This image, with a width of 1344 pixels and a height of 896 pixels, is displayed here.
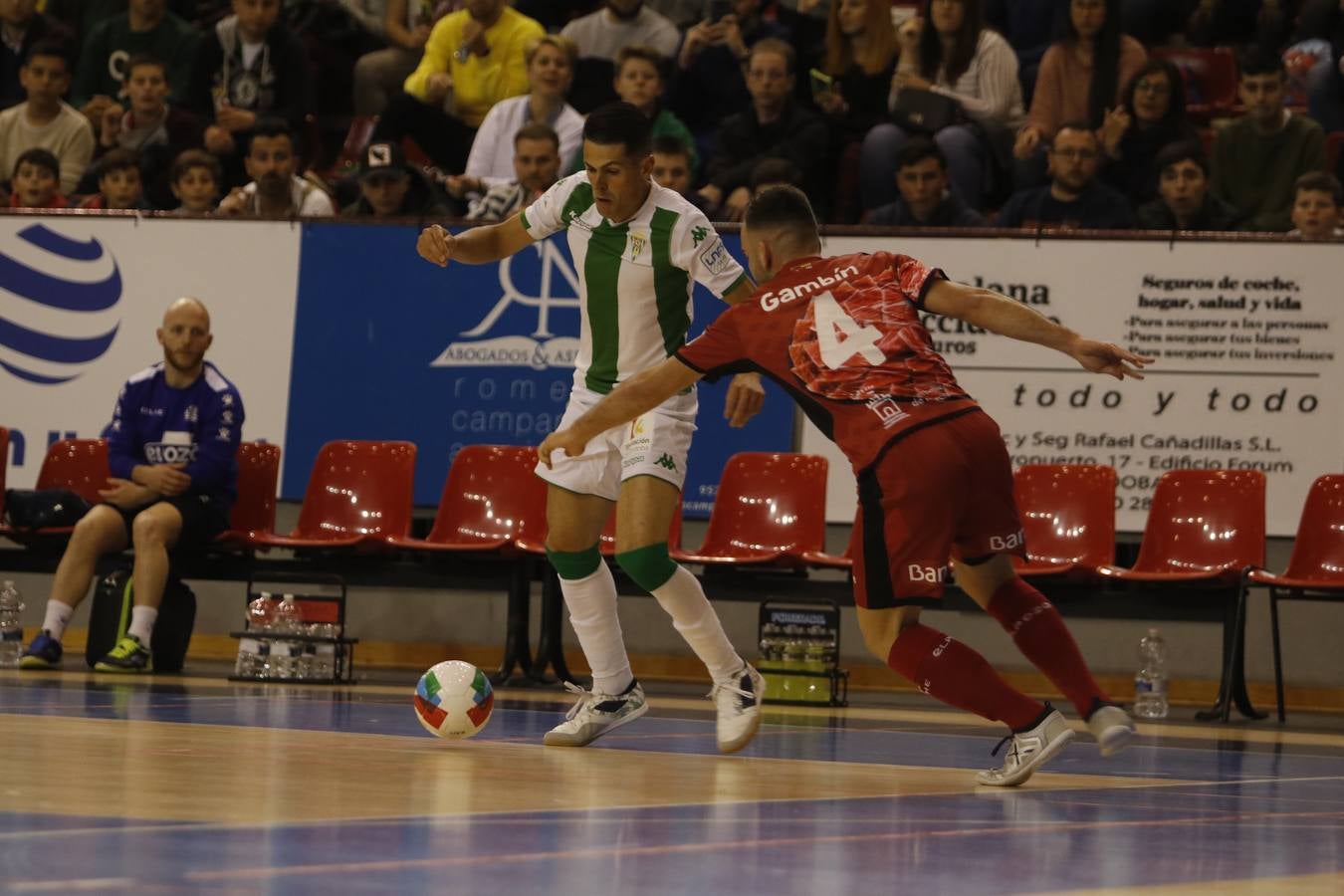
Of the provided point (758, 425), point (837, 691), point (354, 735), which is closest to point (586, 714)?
point (354, 735)

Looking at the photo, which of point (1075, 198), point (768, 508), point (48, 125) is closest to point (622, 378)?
point (768, 508)

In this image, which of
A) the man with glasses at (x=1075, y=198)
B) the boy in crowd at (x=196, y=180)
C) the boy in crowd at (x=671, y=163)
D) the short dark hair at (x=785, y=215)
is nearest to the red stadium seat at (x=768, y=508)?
the boy in crowd at (x=671, y=163)

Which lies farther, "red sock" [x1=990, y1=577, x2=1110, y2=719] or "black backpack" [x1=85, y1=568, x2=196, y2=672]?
"black backpack" [x1=85, y1=568, x2=196, y2=672]

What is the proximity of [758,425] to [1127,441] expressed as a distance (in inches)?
79.9

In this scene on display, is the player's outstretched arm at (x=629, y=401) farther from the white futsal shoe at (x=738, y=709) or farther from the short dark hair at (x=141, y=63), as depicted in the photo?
the short dark hair at (x=141, y=63)

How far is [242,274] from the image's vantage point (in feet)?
39.5

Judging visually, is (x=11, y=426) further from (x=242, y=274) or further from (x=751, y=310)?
(x=751, y=310)

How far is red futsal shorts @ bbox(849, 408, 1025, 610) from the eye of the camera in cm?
553

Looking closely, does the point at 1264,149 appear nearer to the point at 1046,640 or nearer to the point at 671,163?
the point at 671,163

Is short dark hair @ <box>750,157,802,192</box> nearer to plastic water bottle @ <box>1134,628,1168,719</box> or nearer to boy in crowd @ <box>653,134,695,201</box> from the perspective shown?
boy in crowd @ <box>653,134,695,201</box>

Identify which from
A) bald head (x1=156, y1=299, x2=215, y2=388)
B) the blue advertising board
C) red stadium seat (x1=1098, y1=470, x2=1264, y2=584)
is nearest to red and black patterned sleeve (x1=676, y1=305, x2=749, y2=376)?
red stadium seat (x1=1098, y1=470, x2=1264, y2=584)

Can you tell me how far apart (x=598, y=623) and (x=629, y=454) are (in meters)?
0.64

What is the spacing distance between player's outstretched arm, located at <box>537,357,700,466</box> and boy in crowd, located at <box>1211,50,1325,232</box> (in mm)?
6876

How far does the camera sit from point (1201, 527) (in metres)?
10.2
